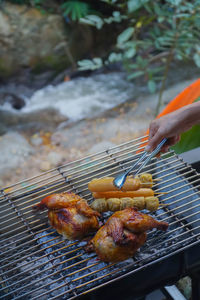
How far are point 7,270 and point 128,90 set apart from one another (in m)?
7.20

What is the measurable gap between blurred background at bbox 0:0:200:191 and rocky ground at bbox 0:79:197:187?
2 centimetres

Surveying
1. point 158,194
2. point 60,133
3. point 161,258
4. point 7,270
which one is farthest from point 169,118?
point 60,133

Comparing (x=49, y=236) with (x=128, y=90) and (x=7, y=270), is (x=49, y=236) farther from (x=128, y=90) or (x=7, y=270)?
(x=128, y=90)

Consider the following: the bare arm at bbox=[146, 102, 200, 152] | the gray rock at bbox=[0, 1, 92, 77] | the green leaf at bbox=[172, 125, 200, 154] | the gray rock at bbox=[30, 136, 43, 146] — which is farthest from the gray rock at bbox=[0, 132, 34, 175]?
the bare arm at bbox=[146, 102, 200, 152]

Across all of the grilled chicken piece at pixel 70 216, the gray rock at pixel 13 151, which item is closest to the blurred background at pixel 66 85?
the gray rock at pixel 13 151

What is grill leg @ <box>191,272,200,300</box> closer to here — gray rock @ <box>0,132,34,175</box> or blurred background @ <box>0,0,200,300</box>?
blurred background @ <box>0,0,200,300</box>

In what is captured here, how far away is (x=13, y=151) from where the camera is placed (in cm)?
695

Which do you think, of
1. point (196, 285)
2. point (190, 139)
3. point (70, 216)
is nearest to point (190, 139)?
point (190, 139)

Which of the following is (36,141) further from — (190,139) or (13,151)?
(190,139)

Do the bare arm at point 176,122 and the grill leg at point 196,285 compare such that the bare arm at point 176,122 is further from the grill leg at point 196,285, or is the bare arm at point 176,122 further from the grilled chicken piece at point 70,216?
the grill leg at point 196,285

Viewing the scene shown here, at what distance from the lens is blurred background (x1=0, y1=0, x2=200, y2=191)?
7.09 metres

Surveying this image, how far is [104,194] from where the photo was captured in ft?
8.79

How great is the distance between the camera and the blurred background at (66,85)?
7.09 m

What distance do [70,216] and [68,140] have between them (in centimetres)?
480
